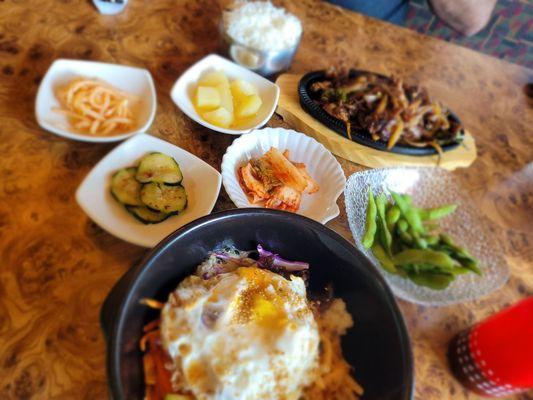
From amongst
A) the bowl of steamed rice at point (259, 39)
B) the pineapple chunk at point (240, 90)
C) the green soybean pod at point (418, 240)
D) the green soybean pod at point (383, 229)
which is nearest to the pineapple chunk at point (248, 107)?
the pineapple chunk at point (240, 90)

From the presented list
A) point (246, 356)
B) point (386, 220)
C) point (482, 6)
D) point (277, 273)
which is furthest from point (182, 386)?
point (482, 6)

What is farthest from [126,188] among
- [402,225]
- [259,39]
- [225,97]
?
[259,39]

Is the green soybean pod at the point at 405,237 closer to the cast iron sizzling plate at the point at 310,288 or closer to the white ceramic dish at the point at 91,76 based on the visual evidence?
the cast iron sizzling plate at the point at 310,288

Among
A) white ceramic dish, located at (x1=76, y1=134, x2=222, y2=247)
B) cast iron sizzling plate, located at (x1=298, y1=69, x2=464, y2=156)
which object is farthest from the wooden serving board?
white ceramic dish, located at (x1=76, y1=134, x2=222, y2=247)

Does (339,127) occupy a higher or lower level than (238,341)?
lower

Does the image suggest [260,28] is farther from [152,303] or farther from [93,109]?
[152,303]

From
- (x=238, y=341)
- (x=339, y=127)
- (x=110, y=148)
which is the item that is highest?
(x=238, y=341)
